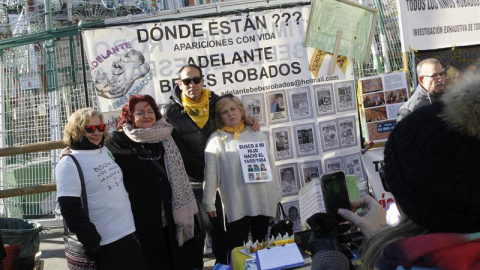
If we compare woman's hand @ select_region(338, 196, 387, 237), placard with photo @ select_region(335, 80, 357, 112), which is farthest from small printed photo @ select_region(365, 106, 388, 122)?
woman's hand @ select_region(338, 196, 387, 237)

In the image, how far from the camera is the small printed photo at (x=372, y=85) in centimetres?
608

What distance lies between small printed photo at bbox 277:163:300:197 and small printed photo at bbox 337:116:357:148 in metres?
0.63

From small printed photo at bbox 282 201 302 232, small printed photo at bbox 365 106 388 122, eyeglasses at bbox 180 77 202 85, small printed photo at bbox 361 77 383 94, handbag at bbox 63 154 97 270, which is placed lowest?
small printed photo at bbox 282 201 302 232

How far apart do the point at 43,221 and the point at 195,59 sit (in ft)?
11.5

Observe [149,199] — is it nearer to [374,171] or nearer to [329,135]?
[329,135]

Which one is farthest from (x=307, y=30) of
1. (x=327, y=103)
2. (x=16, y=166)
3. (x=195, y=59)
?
(x=16, y=166)

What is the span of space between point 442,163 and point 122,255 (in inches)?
121

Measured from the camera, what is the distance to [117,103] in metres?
5.42

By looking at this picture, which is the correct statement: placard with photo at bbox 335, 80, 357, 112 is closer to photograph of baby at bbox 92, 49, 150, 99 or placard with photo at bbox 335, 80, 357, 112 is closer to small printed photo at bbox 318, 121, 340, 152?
small printed photo at bbox 318, 121, 340, 152

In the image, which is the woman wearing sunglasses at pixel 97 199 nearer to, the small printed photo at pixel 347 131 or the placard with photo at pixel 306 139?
the placard with photo at pixel 306 139

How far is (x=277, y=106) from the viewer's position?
5.80m

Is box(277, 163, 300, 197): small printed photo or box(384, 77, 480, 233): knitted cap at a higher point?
box(384, 77, 480, 233): knitted cap

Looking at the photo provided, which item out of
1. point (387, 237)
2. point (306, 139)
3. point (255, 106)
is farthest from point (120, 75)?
point (387, 237)

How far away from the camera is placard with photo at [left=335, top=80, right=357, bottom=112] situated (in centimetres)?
596
